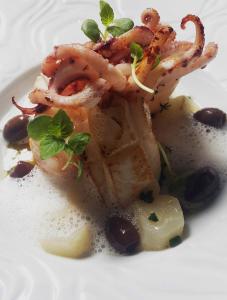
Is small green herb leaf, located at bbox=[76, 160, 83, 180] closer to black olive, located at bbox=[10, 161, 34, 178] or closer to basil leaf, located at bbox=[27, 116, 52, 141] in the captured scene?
basil leaf, located at bbox=[27, 116, 52, 141]

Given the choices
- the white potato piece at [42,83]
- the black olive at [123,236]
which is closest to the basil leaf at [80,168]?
the black olive at [123,236]

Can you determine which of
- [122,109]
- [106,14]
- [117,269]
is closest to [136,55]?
[122,109]

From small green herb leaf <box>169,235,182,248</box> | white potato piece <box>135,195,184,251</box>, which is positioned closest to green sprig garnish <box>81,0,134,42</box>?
white potato piece <box>135,195,184,251</box>

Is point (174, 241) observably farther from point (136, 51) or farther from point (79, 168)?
point (136, 51)

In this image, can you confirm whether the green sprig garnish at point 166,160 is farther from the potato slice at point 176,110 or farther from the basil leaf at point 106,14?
the basil leaf at point 106,14

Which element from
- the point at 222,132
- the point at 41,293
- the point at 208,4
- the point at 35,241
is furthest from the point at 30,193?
the point at 208,4

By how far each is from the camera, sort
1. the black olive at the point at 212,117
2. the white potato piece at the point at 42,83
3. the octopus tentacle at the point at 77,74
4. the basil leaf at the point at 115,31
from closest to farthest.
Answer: the octopus tentacle at the point at 77,74 < the white potato piece at the point at 42,83 < the basil leaf at the point at 115,31 < the black olive at the point at 212,117

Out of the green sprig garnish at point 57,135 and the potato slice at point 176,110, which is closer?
the green sprig garnish at point 57,135

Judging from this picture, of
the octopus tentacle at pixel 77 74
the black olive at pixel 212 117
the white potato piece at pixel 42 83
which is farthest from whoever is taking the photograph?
the black olive at pixel 212 117
